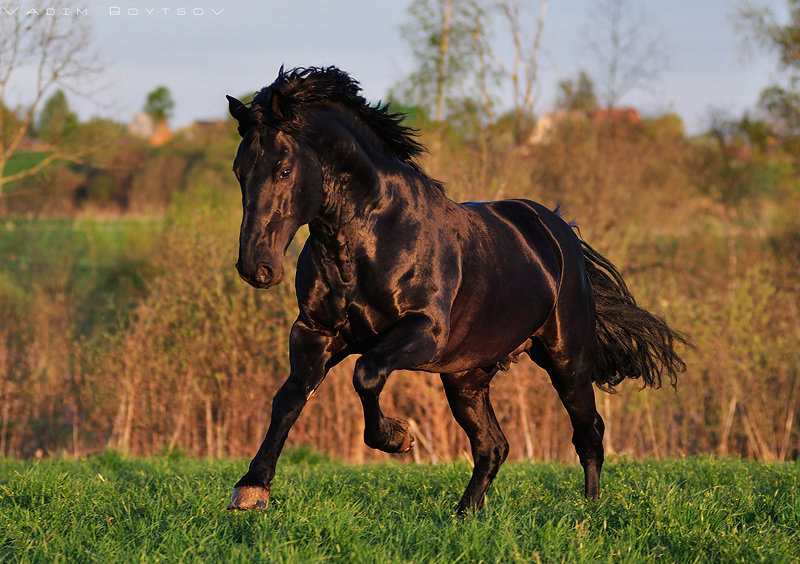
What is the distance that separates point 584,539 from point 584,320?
82.1 inches

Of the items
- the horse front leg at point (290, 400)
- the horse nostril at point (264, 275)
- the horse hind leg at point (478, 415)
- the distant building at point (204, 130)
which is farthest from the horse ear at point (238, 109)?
the distant building at point (204, 130)

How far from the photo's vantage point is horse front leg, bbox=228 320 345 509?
4.37m

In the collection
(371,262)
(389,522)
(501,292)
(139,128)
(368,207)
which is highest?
(139,128)

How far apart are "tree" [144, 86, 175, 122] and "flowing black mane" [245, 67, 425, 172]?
258ft

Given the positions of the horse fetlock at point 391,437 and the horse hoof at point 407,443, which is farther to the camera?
the horse hoof at point 407,443

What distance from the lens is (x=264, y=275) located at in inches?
161

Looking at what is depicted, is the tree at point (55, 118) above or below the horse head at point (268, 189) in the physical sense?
above

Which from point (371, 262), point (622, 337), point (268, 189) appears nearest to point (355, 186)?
point (371, 262)

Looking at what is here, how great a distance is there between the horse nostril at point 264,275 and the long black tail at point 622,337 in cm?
299

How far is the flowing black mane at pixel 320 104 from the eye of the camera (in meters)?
4.22

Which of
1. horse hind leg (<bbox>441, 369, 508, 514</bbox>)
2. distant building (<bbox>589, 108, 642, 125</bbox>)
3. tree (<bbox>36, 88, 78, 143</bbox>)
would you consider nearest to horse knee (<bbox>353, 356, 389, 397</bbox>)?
horse hind leg (<bbox>441, 369, 508, 514</bbox>)

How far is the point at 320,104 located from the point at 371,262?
0.84 m

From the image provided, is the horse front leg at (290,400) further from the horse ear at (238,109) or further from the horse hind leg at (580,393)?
the horse hind leg at (580,393)

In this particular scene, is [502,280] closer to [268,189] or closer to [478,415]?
[478,415]
